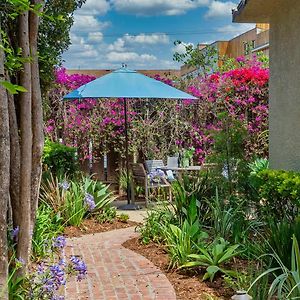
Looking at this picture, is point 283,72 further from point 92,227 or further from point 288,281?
point 288,281

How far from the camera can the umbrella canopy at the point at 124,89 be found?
9.98 meters

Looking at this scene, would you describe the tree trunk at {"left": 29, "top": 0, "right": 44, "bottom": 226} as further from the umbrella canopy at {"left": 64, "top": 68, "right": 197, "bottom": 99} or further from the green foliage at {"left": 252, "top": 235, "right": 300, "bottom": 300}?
the umbrella canopy at {"left": 64, "top": 68, "right": 197, "bottom": 99}

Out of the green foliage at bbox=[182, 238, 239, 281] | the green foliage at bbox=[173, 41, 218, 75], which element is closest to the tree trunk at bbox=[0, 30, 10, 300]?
the green foliage at bbox=[182, 238, 239, 281]

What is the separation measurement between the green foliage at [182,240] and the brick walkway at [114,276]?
26 cm

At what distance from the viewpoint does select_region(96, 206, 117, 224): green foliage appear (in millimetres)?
8766

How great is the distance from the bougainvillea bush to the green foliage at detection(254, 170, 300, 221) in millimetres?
6319

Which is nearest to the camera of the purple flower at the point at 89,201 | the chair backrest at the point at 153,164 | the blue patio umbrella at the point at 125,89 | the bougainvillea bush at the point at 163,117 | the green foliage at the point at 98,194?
the purple flower at the point at 89,201

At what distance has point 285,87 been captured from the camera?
7.61 metres

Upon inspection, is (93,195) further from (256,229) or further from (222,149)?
(256,229)

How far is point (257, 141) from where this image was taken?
42.4ft

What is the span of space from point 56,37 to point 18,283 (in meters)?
4.42

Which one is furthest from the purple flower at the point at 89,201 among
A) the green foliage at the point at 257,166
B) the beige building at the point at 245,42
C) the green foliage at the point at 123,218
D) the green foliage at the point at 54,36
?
the beige building at the point at 245,42

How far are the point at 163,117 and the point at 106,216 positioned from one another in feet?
18.1

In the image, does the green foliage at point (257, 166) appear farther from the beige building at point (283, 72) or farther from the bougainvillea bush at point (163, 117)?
the bougainvillea bush at point (163, 117)
